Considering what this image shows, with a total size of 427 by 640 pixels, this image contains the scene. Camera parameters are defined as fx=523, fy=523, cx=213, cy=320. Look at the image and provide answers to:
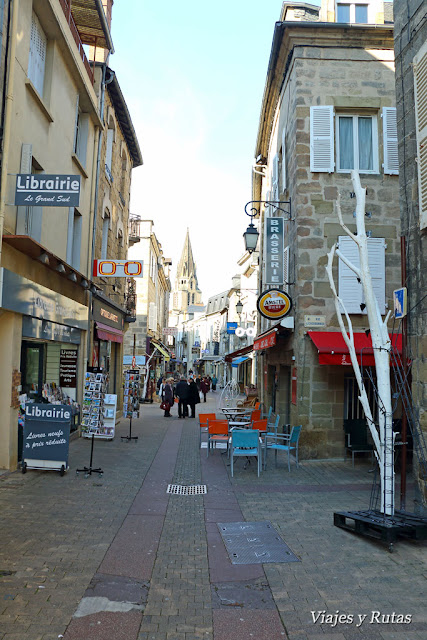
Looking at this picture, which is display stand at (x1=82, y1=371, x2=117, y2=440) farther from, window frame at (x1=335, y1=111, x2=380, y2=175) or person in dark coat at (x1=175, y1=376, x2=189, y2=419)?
person in dark coat at (x1=175, y1=376, x2=189, y2=419)

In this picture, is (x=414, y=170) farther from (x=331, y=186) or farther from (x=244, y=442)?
(x=244, y=442)

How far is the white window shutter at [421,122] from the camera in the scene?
6.76 metres

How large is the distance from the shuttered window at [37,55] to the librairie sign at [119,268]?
15.3 ft

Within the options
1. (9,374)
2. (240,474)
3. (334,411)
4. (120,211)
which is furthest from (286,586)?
(120,211)

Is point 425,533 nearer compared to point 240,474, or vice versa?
point 425,533

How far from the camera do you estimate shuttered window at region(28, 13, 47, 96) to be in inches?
377

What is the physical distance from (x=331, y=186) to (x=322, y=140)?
3.48 feet

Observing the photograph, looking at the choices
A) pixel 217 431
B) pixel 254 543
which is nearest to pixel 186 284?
pixel 217 431

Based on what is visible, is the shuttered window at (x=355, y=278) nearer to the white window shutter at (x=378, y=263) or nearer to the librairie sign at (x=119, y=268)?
the white window shutter at (x=378, y=263)

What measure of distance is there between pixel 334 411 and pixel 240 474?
3.04m

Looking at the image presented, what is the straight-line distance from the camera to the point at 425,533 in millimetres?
5426

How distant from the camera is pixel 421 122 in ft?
22.5

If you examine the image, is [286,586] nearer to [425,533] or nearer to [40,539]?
[425,533]

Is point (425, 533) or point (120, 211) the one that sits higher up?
point (120, 211)
